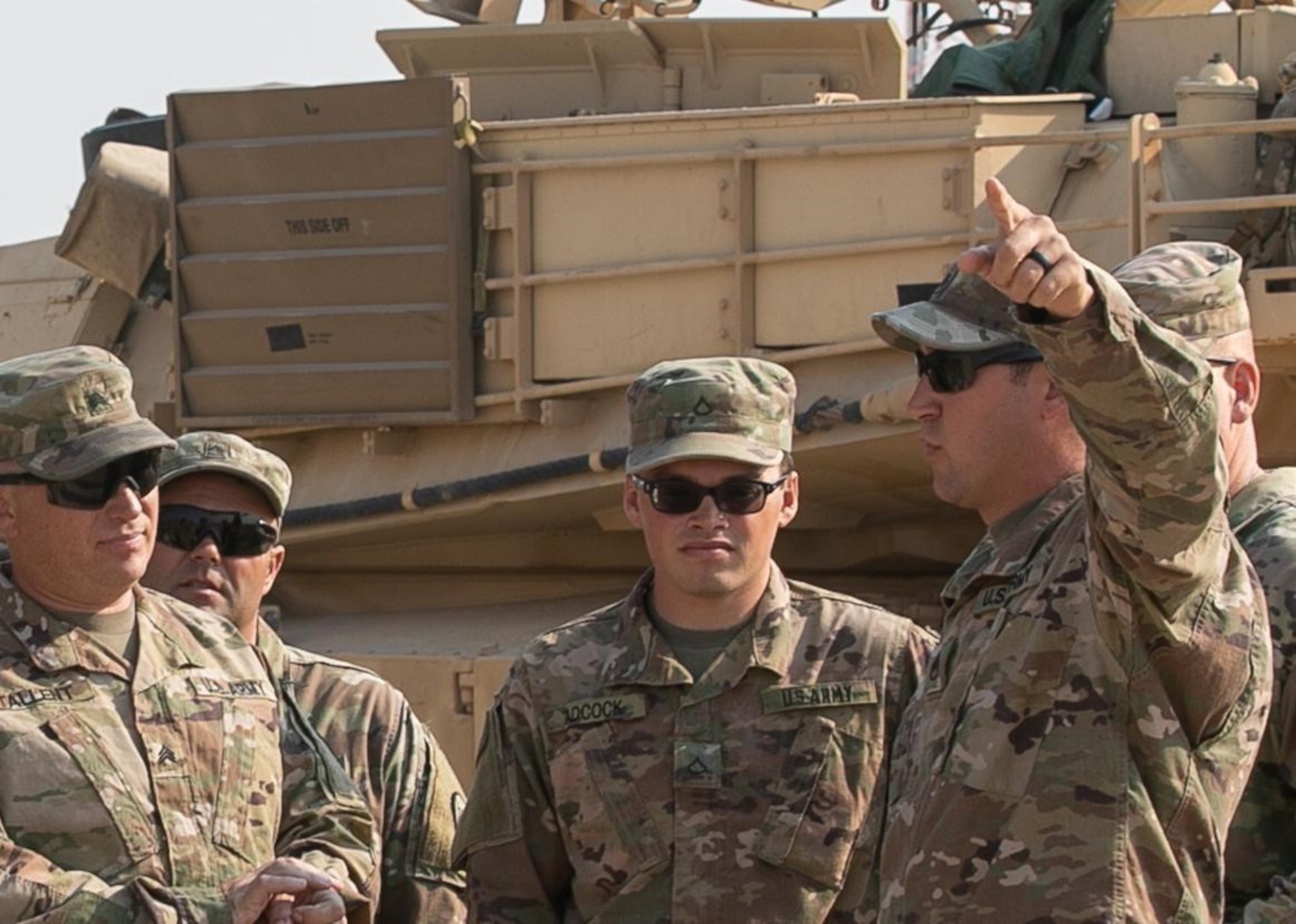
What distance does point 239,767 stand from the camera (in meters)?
3.88

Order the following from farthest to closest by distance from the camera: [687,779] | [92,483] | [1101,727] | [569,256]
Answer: [569,256]
[687,779]
[92,483]
[1101,727]

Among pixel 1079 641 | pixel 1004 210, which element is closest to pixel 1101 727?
pixel 1079 641

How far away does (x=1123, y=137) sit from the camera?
26.5 ft

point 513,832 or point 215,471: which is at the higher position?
point 215,471

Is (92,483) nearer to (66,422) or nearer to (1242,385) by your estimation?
(66,422)

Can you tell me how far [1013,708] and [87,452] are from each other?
1.52 m

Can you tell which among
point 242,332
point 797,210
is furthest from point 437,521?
point 797,210

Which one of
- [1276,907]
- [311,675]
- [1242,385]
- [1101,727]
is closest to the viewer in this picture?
[1101,727]

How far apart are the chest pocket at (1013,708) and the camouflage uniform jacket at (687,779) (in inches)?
38.1

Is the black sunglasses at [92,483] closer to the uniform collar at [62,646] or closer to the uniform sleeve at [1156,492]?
the uniform collar at [62,646]

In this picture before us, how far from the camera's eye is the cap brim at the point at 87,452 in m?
3.92

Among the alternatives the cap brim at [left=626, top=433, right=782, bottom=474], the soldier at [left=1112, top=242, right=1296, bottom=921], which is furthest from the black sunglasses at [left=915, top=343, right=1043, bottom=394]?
the cap brim at [left=626, top=433, right=782, bottom=474]

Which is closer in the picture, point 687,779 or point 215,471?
point 687,779

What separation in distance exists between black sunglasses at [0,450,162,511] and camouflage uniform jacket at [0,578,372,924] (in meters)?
0.15
